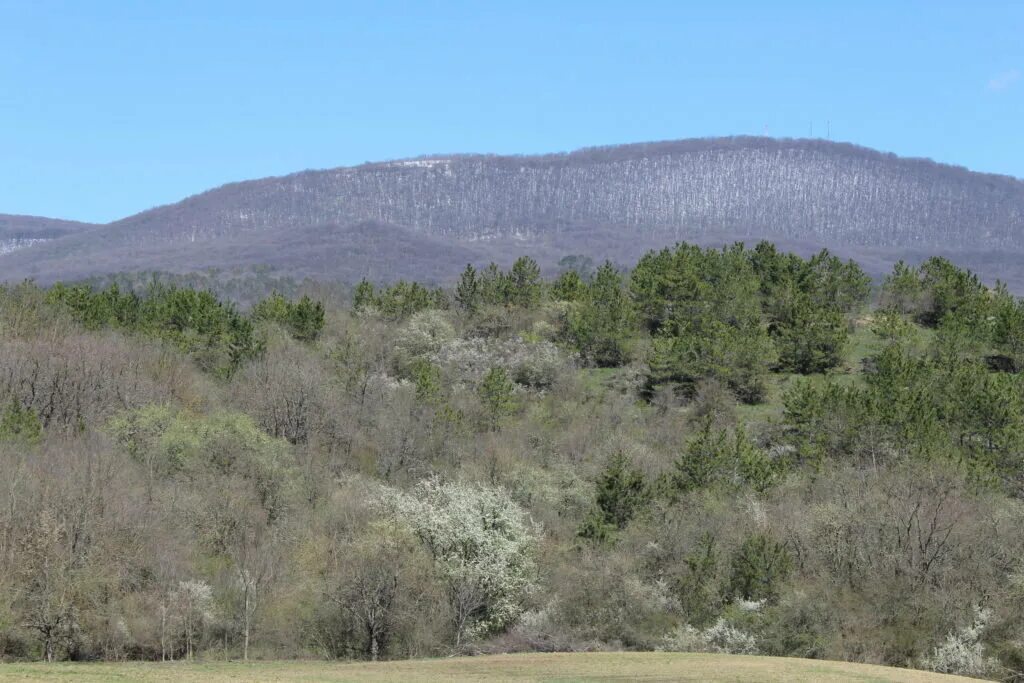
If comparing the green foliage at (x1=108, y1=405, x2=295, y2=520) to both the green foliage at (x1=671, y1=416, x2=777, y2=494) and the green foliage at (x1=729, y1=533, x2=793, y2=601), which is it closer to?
the green foliage at (x1=671, y1=416, x2=777, y2=494)

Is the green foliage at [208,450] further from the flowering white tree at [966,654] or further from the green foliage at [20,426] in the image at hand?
the flowering white tree at [966,654]

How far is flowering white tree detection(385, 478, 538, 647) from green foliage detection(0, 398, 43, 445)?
1695cm

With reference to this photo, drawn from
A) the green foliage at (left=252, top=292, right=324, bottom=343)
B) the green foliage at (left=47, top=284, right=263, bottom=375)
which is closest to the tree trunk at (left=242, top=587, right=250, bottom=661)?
the green foliage at (left=47, top=284, right=263, bottom=375)

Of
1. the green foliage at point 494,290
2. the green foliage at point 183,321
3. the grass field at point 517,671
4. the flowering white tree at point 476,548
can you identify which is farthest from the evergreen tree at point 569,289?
the grass field at point 517,671

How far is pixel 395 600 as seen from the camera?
48.1 metres

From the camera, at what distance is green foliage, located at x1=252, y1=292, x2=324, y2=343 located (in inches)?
3585

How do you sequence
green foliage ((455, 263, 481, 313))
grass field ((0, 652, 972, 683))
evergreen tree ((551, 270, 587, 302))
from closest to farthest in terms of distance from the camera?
grass field ((0, 652, 972, 683)) < evergreen tree ((551, 270, 587, 302)) < green foliage ((455, 263, 481, 313))

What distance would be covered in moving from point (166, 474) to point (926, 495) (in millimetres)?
34707

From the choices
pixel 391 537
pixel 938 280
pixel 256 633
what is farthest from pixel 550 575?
pixel 938 280

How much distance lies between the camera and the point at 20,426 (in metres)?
58.8

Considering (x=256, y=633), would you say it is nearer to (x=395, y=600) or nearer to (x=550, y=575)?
(x=395, y=600)

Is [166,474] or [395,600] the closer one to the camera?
[395,600]

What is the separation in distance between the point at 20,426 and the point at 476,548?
22703 mm

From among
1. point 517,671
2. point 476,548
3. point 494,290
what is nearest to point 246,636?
point 476,548
